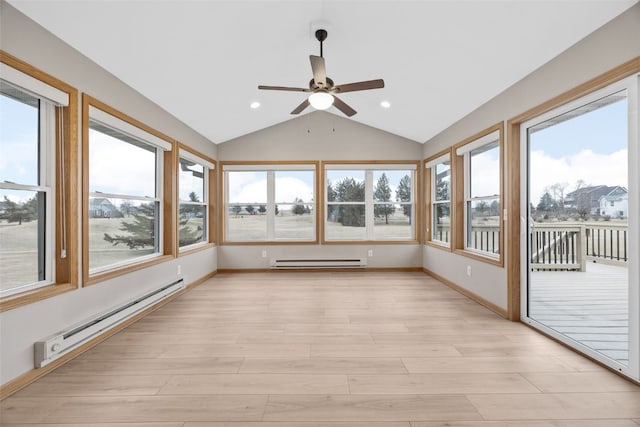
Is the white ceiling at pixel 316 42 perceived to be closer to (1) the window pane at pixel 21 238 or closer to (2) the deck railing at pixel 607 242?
(1) the window pane at pixel 21 238

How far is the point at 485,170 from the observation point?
14.1 feet

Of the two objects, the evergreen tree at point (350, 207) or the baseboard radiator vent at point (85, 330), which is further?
the evergreen tree at point (350, 207)

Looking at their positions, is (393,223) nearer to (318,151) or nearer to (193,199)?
(318,151)

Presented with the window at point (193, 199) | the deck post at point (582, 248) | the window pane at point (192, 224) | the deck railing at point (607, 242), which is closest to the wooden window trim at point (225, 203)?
the window at point (193, 199)

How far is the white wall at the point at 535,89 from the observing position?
7.22ft

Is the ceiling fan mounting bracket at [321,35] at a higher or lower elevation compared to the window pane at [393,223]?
higher

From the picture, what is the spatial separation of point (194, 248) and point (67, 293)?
102 inches

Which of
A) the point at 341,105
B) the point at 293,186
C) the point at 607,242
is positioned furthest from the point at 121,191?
the point at 607,242

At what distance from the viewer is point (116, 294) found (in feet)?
10.4

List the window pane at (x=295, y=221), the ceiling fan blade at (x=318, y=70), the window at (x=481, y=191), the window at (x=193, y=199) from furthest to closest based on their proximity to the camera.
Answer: the window pane at (x=295, y=221)
the window at (x=193, y=199)
the window at (x=481, y=191)
the ceiling fan blade at (x=318, y=70)

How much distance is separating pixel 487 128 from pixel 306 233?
140 inches

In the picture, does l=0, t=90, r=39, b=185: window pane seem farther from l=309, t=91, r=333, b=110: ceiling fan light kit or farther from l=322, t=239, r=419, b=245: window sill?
l=322, t=239, r=419, b=245: window sill

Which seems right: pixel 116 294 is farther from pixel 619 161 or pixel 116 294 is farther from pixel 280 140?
pixel 619 161

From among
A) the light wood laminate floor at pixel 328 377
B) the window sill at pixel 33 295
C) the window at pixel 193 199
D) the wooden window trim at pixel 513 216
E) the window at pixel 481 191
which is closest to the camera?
the light wood laminate floor at pixel 328 377
